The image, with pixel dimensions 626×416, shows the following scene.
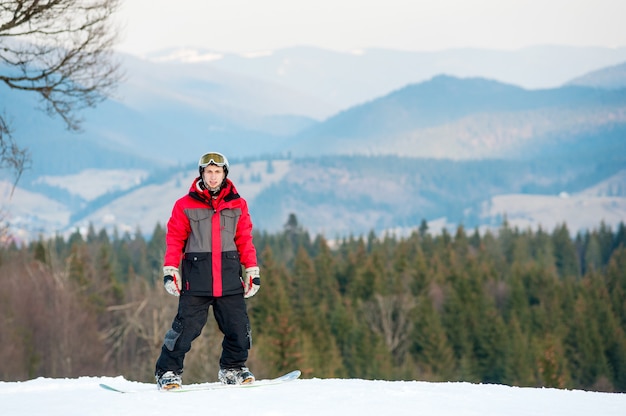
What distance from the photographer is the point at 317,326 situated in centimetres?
6444

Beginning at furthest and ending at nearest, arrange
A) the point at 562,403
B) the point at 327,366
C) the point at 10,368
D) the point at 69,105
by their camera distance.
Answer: the point at 327,366 → the point at 10,368 → the point at 69,105 → the point at 562,403

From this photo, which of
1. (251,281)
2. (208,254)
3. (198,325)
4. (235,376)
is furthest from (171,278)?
(235,376)

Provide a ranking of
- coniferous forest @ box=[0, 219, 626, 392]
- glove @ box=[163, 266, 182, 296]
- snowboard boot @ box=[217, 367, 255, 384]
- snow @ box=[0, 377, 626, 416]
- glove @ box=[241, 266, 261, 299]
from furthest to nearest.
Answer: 1. coniferous forest @ box=[0, 219, 626, 392]
2. snowboard boot @ box=[217, 367, 255, 384]
3. glove @ box=[241, 266, 261, 299]
4. glove @ box=[163, 266, 182, 296]
5. snow @ box=[0, 377, 626, 416]

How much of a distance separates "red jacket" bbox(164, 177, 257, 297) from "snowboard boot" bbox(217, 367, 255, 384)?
998 mm

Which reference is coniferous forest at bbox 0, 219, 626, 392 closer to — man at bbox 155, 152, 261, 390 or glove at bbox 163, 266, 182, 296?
man at bbox 155, 152, 261, 390

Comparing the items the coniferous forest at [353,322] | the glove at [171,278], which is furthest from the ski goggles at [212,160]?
the coniferous forest at [353,322]

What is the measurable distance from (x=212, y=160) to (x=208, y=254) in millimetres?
873

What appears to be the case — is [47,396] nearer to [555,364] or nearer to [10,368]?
[10,368]

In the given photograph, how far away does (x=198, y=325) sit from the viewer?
9.89m

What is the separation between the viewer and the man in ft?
31.3

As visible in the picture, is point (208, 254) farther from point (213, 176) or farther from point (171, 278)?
point (213, 176)

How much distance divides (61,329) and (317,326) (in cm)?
1790

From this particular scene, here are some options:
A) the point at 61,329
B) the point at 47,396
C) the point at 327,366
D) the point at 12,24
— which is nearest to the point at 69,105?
the point at 12,24

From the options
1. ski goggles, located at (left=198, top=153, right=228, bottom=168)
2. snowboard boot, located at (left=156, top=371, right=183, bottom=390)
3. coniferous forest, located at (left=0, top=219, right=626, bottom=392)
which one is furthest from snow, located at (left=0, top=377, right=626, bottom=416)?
coniferous forest, located at (left=0, top=219, right=626, bottom=392)
